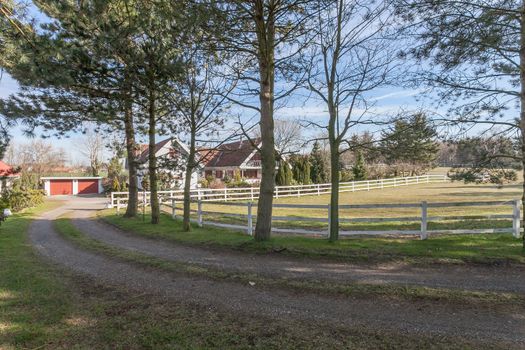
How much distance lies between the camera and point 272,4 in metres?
8.15

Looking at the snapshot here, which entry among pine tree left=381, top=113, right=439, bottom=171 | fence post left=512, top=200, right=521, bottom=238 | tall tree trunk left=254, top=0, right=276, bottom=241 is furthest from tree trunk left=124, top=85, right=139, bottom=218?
fence post left=512, top=200, right=521, bottom=238

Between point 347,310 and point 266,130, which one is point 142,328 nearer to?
point 347,310

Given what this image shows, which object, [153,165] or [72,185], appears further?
[72,185]

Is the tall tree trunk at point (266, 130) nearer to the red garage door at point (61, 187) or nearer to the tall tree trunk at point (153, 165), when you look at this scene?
the tall tree trunk at point (153, 165)

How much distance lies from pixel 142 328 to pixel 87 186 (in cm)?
4661

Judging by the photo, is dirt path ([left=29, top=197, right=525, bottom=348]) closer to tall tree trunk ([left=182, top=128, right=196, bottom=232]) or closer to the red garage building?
tall tree trunk ([left=182, top=128, right=196, bottom=232])

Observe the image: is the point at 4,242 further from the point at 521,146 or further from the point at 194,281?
the point at 521,146

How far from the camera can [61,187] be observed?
4397 cm

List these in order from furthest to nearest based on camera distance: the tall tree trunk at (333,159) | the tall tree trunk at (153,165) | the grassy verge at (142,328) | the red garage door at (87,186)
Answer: the red garage door at (87,186), the tall tree trunk at (153,165), the tall tree trunk at (333,159), the grassy verge at (142,328)

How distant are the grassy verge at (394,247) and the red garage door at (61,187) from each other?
4028cm

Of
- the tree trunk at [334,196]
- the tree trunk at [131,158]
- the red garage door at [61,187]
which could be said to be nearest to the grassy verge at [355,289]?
the tree trunk at [334,196]

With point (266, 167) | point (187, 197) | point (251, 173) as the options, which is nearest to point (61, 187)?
point (251, 173)

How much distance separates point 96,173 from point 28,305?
1938 inches

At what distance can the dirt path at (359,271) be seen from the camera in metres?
5.63
